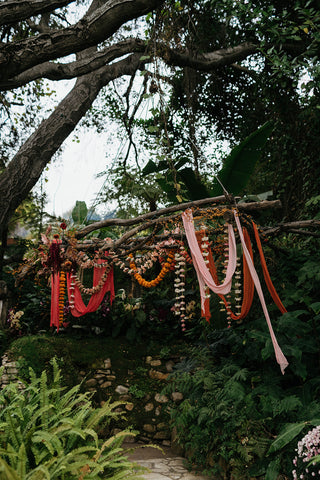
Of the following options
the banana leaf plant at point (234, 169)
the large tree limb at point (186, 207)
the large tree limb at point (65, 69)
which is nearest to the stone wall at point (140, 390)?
the large tree limb at point (186, 207)

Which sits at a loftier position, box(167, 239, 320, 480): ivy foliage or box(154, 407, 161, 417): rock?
box(167, 239, 320, 480): ivy foliage

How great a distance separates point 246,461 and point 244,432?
0.22 metres

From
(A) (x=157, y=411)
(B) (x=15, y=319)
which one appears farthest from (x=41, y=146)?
(A) (x=157, y=411)

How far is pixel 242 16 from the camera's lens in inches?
215

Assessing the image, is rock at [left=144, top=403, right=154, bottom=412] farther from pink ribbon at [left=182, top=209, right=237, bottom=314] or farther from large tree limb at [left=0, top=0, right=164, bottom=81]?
large tree limb at [left=0, top=0, right=164, bottom=81]

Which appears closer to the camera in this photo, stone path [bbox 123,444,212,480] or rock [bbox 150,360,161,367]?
stone path [bbox 123,444,212,480]

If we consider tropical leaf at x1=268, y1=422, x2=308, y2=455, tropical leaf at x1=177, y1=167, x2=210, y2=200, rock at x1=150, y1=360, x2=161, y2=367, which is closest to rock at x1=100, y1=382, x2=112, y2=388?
rock at x1=150, y1=360, x2=161, y2=367

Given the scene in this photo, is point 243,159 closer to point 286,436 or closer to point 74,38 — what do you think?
point 74,38

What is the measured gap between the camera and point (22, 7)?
3172 millimetres

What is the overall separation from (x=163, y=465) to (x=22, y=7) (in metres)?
4.59

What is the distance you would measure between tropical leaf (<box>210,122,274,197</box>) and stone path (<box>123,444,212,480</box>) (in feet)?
11.4

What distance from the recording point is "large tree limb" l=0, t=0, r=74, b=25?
3152mm

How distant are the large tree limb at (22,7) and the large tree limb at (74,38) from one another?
183 millimetres

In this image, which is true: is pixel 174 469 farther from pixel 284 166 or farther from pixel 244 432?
pixel 284 166
